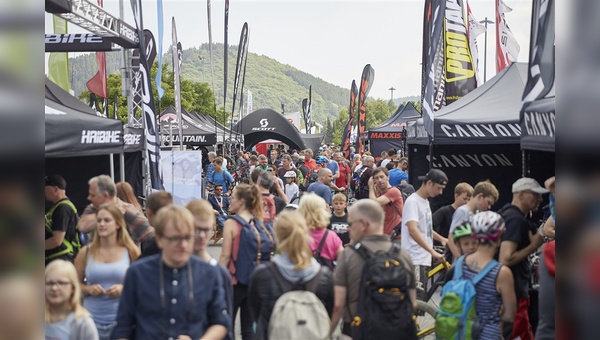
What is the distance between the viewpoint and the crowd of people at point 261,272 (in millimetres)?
4594

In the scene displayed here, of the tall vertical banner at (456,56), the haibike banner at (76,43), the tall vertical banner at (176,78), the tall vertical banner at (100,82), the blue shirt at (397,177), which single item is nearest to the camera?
the tall vertical banner at (456,56)

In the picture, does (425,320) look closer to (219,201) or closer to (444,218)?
(444,218)

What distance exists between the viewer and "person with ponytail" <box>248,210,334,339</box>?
5.49 m

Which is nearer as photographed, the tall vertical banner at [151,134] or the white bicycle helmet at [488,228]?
the white bicycle helmet at [488,228]

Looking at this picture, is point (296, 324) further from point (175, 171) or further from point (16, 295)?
point (175, 171)

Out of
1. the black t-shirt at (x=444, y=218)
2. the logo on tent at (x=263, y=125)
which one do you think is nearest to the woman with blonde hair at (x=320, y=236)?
the black t-shirt at (x=444, y=218)

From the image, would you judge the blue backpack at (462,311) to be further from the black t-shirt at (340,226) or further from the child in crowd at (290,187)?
the child in crowd at (290,187)

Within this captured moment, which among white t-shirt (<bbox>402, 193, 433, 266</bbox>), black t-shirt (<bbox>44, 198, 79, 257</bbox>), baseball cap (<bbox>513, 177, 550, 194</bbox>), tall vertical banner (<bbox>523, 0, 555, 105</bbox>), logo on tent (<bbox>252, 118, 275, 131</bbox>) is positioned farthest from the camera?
logo on tent (<bbox>252, 118, 275, 131</bbox>)

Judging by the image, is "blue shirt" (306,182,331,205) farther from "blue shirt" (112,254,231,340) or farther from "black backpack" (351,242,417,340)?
"blue shirt" (112,254,231,340)

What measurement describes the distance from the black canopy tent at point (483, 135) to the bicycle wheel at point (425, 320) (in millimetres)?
3995

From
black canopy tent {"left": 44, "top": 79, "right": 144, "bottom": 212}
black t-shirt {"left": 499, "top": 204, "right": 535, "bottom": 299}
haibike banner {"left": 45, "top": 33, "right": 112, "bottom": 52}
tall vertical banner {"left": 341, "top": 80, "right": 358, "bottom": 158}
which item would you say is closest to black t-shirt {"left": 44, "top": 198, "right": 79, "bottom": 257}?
black canopy tent {"left": 44, "top": 79, "right": 144, "bottom": 212}

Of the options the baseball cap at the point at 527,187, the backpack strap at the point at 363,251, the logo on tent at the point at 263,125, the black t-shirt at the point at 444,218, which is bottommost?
→ the black t-shirt at the point at 444,218

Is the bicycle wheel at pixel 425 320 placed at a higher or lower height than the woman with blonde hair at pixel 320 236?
lower

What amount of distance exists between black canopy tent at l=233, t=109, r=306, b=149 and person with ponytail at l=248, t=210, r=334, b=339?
124 feet
